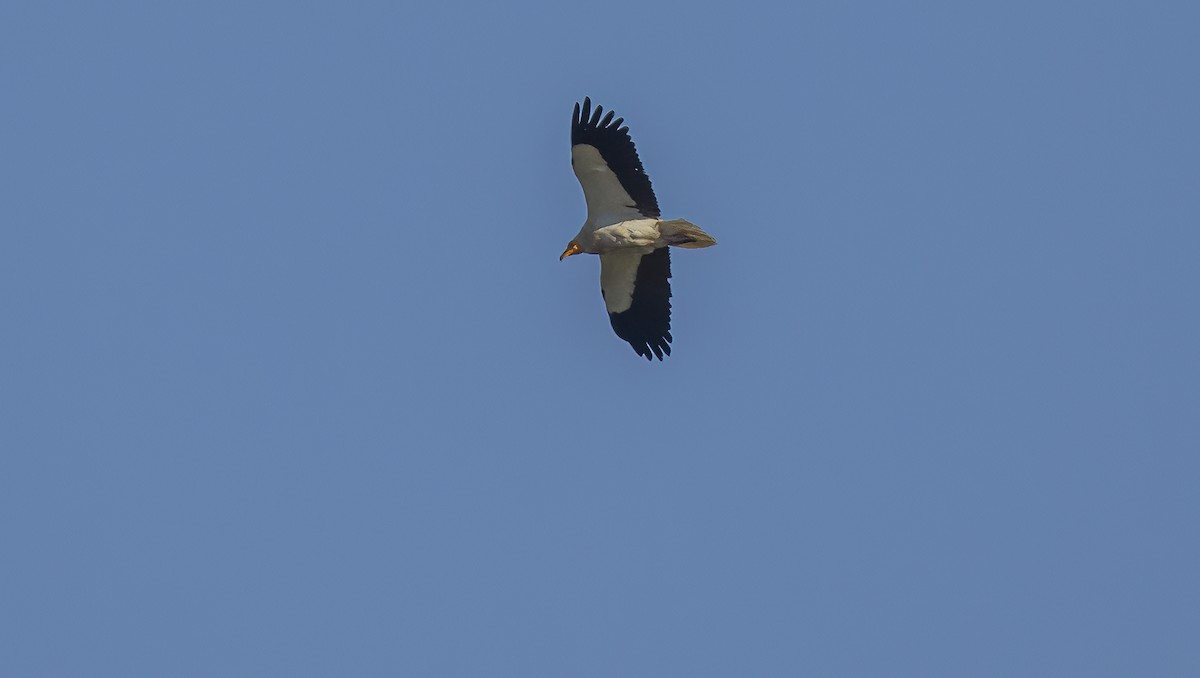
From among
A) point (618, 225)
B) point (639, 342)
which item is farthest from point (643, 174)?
point (639, 342)

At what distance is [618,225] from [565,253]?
0.92 metres

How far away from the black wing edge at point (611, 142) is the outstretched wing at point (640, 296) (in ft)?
2.96

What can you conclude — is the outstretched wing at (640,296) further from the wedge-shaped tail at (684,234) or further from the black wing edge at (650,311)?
the wedge-shaped tail at (684,234)

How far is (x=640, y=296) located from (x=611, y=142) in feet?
6.89

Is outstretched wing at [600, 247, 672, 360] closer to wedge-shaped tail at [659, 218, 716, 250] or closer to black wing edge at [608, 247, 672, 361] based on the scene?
black wing edge at [608, 247, 672, 361]

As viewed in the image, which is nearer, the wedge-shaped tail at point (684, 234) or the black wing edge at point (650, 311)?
the wedge-shaped tail at point (684, 234)

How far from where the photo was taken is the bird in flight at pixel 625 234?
71.1 ft

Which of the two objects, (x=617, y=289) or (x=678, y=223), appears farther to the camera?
(x=617, y=289)

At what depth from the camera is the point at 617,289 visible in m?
22.8

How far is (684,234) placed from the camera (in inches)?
841

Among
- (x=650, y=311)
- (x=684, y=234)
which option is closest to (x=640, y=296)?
(x=650, y=311)

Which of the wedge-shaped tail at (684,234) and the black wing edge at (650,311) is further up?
the wedge-shaped tail at (684,234)

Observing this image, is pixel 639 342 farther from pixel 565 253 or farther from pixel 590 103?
pixel 590 103

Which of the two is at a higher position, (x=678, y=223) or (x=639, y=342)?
(x=678, y=223)
